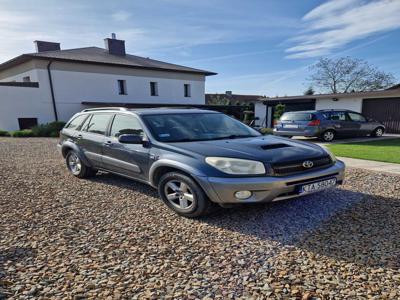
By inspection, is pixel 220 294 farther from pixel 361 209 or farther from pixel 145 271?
pixel 361 209

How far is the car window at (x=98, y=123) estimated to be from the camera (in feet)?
17.4

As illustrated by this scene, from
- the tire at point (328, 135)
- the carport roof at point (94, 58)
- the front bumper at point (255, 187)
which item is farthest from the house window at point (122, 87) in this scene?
the front bumper at point (255, 187)

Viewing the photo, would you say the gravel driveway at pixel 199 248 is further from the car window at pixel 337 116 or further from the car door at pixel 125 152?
the car window at pixel 337 116

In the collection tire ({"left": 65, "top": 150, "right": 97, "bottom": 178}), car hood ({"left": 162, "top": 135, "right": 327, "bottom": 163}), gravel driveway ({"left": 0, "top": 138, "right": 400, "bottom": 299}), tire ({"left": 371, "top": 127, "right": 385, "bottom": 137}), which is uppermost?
car hood ({"left": 162, "top": 135, "right": 327, "bottom": 163})

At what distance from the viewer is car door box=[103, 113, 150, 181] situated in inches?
172

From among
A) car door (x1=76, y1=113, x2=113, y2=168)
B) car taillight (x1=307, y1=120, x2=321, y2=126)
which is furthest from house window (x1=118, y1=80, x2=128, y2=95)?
car door (x1=76, y1=113, x2=113, y2=168)

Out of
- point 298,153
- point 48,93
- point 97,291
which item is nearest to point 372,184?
point 298,153

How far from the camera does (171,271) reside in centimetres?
261

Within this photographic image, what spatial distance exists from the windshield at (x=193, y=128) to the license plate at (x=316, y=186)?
1444mm

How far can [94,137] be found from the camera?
5418 mm

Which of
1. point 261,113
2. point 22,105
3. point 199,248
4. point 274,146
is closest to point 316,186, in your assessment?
point 274,146

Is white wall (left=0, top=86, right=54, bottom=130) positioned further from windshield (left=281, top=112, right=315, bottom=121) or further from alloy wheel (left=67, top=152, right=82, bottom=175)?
windshield (left=281, top=112, right=315, bottom=121)

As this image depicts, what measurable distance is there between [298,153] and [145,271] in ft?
8.02

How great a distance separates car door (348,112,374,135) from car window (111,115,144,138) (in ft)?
40.6
